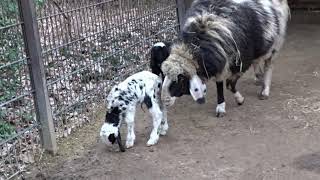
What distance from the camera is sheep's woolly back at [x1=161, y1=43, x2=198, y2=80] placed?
16.1 feet

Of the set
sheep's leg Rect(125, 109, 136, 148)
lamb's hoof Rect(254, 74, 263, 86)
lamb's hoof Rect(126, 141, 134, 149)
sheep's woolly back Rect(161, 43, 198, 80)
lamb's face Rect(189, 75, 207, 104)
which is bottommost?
lamb's hoof Rect(254, 74, 263, 86)

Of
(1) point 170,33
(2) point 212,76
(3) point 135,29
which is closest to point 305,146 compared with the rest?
(2) point 212,76

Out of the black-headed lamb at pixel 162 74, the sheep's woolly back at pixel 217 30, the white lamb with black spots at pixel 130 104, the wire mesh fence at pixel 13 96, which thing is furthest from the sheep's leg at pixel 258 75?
the wire mesh fence at pixel 13 96

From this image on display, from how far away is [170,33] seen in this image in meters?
7.82

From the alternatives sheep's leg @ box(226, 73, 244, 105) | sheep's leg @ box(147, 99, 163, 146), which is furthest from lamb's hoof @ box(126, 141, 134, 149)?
sheep's leg @ box(226, 73, 244, 105)

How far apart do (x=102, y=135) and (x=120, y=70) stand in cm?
209

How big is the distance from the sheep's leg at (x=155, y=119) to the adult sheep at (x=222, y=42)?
13 cm

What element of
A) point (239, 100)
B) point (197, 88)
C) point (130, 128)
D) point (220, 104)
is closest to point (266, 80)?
point (239, 100)

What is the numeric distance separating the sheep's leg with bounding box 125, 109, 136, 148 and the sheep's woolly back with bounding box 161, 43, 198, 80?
50cm

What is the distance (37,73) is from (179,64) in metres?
1.29

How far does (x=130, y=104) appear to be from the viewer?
4.78 m

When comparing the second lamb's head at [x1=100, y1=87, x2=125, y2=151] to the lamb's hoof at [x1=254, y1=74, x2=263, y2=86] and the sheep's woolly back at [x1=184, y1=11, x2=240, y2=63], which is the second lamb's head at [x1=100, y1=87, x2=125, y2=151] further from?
the lamb's hoof at [x1=254, y1=74, x2=263, y2=86]

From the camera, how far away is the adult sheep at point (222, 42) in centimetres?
501

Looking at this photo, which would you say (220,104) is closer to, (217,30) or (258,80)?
(217,30)
